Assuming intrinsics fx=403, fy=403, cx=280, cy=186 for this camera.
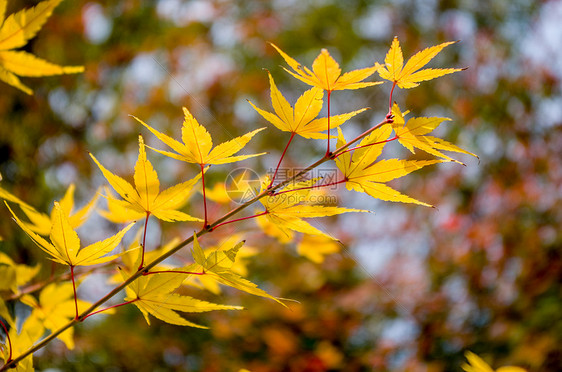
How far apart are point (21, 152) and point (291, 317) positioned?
1258mm

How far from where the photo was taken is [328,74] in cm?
38

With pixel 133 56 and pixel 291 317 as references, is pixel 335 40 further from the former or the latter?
pixel 291 317

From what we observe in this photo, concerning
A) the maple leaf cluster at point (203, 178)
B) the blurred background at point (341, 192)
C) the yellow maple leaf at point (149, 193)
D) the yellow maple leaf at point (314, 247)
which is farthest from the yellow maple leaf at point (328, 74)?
the blurred background at point (341, 192)

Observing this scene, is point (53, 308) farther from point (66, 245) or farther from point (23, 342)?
point (66, 245)

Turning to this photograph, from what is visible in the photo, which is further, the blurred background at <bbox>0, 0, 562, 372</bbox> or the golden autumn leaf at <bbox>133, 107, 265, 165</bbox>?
the blurred background at <bbox>0, 0, 562, 372</bbox>

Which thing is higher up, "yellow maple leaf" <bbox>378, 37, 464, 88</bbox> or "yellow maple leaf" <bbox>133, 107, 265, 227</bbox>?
"yellow maple leaf" <bbox>378, 37, 464, 88</bbox>

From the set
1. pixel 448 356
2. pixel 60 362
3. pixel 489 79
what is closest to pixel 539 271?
pixel 448 356

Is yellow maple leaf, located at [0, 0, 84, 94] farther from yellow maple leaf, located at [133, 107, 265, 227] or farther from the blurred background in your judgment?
the blurred background

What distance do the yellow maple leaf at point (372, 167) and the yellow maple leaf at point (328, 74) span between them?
0.16ft

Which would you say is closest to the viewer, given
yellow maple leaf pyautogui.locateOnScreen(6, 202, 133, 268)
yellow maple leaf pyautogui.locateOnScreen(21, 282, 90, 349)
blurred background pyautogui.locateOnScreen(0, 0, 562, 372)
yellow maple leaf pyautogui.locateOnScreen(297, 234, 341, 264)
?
yellow maple leaf pyautogui.locateOnScreen(6, 202, 133, 268)

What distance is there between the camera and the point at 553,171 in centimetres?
194

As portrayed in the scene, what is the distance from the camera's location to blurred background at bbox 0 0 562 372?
1.47 m

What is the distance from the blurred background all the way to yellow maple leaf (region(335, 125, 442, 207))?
0.80m

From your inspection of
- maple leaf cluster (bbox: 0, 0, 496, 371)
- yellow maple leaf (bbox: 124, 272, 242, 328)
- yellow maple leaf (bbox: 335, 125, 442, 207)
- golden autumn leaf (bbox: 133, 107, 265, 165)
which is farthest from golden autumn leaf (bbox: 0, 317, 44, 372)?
yellow maple leaf (bbox: 335, 125, 442, 207)
